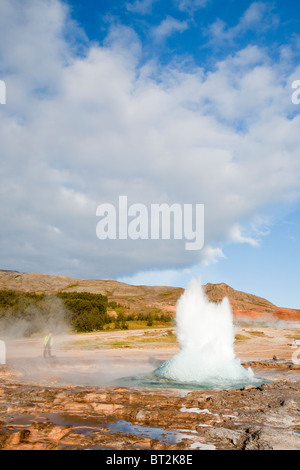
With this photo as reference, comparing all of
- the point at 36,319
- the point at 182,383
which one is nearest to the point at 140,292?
the point at 36,319

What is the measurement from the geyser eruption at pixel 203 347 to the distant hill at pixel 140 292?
140 ft

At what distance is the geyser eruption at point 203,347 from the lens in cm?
1366

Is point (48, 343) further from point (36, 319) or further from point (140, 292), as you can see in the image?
point (140, 292)

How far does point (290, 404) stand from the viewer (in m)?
9.27

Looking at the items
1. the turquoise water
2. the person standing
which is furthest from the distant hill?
the turquoise water

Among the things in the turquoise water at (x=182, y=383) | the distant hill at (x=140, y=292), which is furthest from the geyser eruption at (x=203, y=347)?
the distant hill at (x=140, y=292)

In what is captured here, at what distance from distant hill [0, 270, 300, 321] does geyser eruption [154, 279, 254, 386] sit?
42.6m

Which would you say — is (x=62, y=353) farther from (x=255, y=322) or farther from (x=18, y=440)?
(x=255, y=322)

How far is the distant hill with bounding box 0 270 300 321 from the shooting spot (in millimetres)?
62125

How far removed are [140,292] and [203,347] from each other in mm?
99397

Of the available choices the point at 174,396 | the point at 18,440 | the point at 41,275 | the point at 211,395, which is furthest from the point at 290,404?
the point at 41,275

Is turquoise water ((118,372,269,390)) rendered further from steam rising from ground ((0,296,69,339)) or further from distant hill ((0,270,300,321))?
distant hill ((0,270,300,321))

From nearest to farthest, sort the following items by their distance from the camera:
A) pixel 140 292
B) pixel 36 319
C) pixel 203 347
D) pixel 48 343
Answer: pixel 203 347 < pixel 48 343 < pixel 36 319 < pixel 140 292

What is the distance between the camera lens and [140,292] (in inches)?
4461
